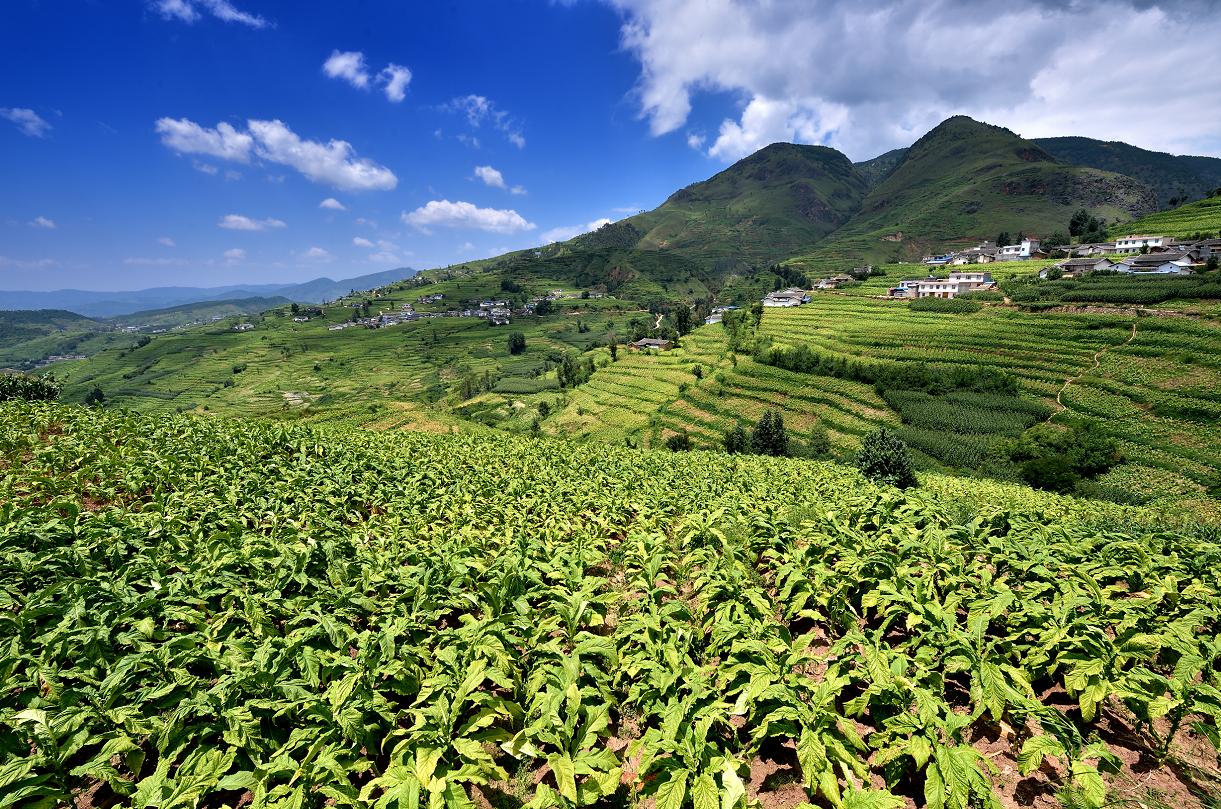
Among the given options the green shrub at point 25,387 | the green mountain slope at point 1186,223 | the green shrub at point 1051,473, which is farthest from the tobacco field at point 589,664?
the green mountain slope at point 1186,223

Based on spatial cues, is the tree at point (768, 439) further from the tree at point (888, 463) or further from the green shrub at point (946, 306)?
the green shrub at point (946, 306)

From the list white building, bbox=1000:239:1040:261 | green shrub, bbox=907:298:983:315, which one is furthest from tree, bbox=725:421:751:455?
white building, bbox=1000:239:1040:261

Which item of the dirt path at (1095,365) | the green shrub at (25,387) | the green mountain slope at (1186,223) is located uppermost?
the green mountain slope at (1186,223)

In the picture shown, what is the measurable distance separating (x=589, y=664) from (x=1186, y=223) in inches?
5699

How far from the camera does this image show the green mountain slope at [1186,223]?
265 ft

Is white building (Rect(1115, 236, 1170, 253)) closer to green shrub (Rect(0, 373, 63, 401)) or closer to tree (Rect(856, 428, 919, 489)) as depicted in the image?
tree (Rect(856, 428, 919, 489))

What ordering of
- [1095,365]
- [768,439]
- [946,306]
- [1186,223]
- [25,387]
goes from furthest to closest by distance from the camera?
1. [1186,223]
2. [946,306]
3. [1095,365]
4. [768,439]
5. [25,387]

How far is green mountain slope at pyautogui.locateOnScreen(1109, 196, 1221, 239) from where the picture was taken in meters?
80.8

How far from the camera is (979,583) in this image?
6.17 meters

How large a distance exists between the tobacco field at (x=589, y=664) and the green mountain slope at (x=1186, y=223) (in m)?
125

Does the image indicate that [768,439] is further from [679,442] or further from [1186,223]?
[1186,223]

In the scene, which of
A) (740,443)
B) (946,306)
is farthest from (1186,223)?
(740,443)

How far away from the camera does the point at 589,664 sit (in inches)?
188

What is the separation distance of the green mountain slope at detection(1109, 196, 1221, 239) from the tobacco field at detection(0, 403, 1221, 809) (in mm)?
124822
